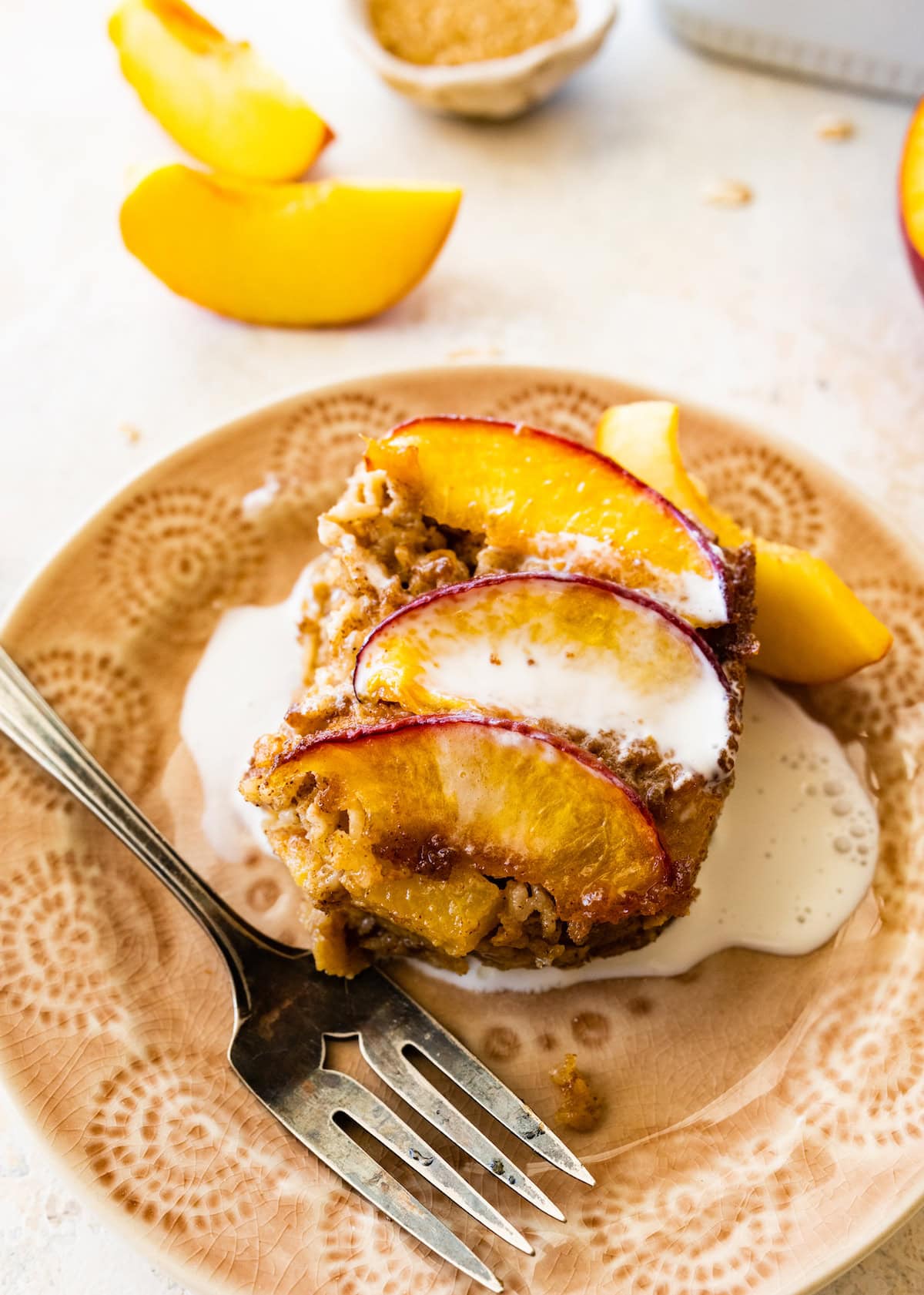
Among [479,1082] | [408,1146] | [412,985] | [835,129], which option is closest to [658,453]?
[412,985]

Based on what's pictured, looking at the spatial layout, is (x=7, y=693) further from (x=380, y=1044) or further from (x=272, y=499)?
(x=380, y=1044)

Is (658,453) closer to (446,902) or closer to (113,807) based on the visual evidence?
(446,902)

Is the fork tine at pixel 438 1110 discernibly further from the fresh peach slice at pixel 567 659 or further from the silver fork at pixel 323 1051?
the fresh peach slice at pixel 567 659

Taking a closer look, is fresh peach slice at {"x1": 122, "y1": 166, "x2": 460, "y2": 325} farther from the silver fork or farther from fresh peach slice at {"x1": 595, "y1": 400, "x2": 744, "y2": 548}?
the silver fork

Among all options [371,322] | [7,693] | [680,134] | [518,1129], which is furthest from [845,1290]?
[680,134]

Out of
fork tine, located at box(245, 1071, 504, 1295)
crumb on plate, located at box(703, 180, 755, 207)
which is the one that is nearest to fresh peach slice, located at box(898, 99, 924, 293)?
crumb on plate, located at box(703, 180, 755, 207)

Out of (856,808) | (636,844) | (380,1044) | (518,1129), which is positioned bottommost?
(856,808)
